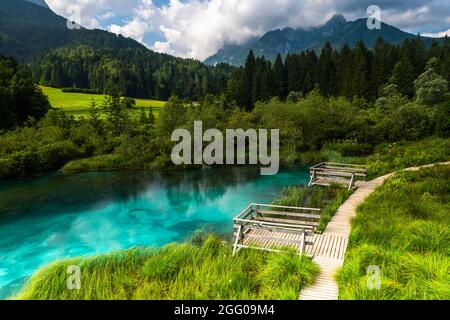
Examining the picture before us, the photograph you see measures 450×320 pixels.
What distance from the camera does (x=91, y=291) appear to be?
6941 millimetres

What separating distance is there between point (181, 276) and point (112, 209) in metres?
10.6

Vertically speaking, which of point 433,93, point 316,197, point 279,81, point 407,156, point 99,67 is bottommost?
point 316,197

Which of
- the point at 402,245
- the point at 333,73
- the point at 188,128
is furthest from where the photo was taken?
the point at 333,73

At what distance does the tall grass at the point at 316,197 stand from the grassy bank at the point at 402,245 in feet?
4.23

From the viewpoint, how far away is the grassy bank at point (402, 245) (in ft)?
19.4

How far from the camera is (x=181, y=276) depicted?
23.3ft

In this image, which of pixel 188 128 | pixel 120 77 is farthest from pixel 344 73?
pixel 120 77

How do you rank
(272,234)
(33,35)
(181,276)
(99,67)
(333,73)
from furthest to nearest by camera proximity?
(33,35)
(99,67)
(333,73)
(272,234)
(181,276)

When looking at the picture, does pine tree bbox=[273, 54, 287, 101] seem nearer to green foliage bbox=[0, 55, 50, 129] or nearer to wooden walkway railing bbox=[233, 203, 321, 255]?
green foliage bbox=[0, 55, 50, 129]

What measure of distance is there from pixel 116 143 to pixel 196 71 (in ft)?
281

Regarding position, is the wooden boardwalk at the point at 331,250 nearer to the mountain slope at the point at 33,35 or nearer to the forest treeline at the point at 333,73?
the forest treeline at the point at 333,73

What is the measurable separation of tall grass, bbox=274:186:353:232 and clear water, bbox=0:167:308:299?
1.48m

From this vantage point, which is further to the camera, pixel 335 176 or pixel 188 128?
pixel 188 128

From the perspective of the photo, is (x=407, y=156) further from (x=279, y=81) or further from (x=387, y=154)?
(x=279, y=81)
